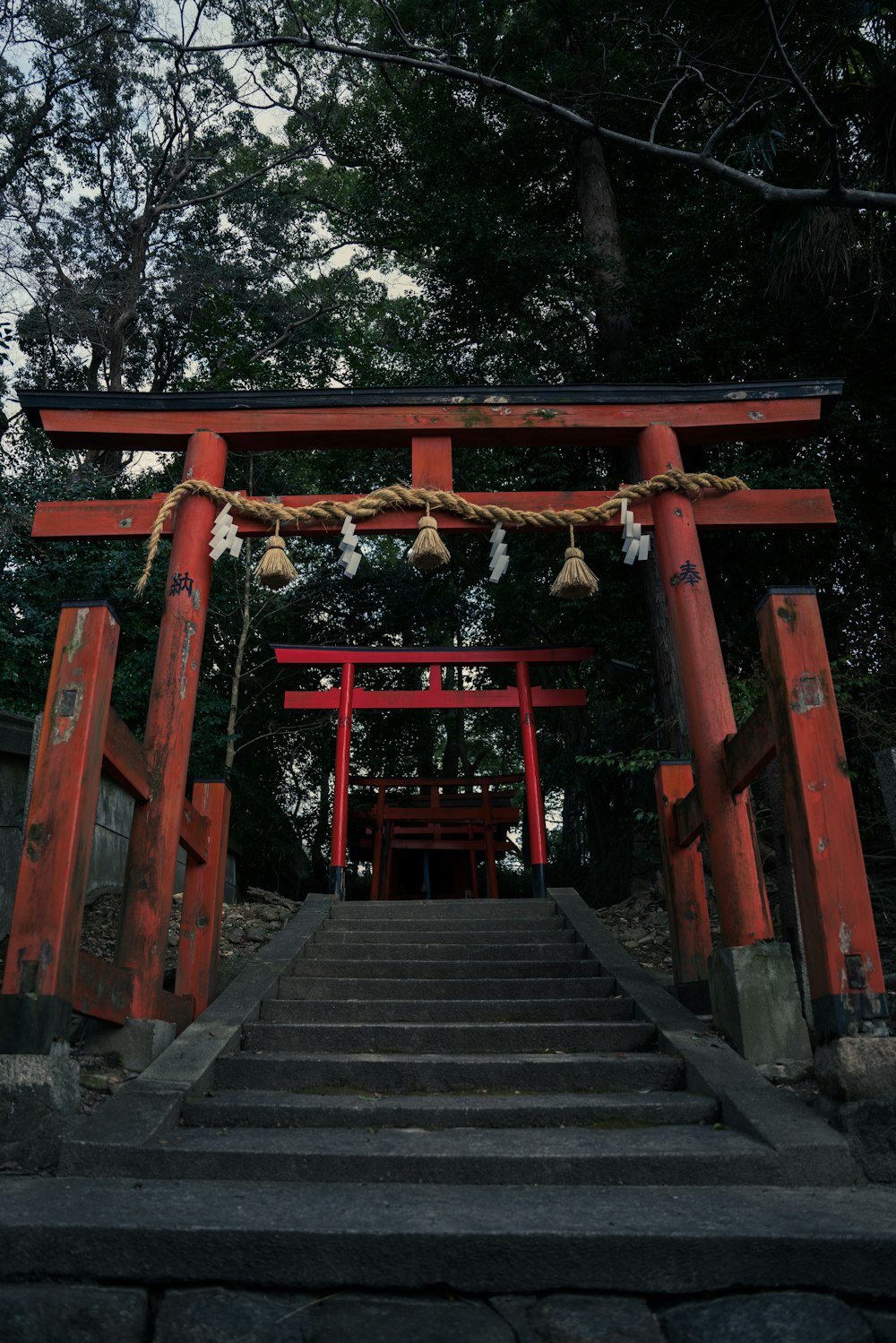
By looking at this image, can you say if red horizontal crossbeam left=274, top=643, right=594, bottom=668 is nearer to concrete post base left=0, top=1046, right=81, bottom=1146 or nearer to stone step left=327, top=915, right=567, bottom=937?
stone step left=327, top=915, right=567, bottom=937

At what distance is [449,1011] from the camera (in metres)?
4.13

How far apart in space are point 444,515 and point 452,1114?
119 inches

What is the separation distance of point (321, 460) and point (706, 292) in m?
6.75

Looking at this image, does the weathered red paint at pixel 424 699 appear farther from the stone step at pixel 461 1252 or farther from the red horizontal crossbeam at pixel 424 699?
the stone step at pixel 461 1252

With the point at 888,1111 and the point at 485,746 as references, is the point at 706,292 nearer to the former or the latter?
the point at 888,1111

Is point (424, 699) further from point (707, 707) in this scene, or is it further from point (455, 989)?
point (707, 707)

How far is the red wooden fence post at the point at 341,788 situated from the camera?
A: 27.2 ft

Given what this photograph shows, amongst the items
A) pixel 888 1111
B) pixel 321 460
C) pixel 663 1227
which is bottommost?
pixel 663 1227

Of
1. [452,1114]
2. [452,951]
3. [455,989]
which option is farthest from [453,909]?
[452,1114]

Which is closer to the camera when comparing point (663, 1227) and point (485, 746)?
point (663, 1227)

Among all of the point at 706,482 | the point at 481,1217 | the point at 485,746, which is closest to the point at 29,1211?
the point at 481,1217

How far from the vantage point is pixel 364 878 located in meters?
19.9

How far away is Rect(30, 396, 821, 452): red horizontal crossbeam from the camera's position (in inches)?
195

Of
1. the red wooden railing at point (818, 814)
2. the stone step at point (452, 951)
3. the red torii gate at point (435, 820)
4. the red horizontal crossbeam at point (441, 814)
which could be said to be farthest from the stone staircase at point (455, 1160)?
the red horizontal crossbeam at point (441, 814)
